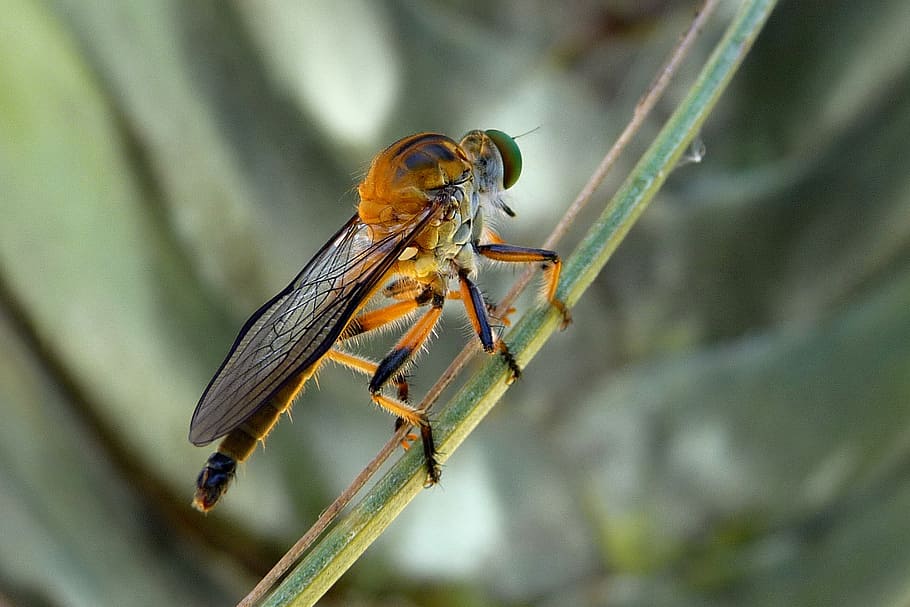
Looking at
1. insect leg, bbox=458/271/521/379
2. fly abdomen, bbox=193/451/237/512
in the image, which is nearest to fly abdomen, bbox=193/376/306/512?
fly abdomen, bbox=193/451/237/512

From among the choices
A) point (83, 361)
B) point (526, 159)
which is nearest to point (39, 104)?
point (83, 361)

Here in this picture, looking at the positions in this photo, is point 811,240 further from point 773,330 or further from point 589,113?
point 589,113

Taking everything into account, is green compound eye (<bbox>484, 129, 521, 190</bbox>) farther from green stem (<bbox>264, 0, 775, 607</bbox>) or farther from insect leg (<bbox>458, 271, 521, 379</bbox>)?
green stem (<bbox>264, 0, 775, 607</bbox>)

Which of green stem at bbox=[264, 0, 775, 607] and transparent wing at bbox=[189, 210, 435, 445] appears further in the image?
transparent wing at bbox=[189, 210, 435, 445]

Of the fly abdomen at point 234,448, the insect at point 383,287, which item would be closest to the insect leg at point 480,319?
the insect at point 383,287

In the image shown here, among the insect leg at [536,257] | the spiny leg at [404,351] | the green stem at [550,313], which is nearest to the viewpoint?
the green stem at [550,313]

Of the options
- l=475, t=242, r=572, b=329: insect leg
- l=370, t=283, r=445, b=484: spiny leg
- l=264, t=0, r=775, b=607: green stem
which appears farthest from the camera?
l=370, t=283, r=445, b=484: spiny leg

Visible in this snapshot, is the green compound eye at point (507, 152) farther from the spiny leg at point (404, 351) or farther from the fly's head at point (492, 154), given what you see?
the spiny leg at point (404, 351)
